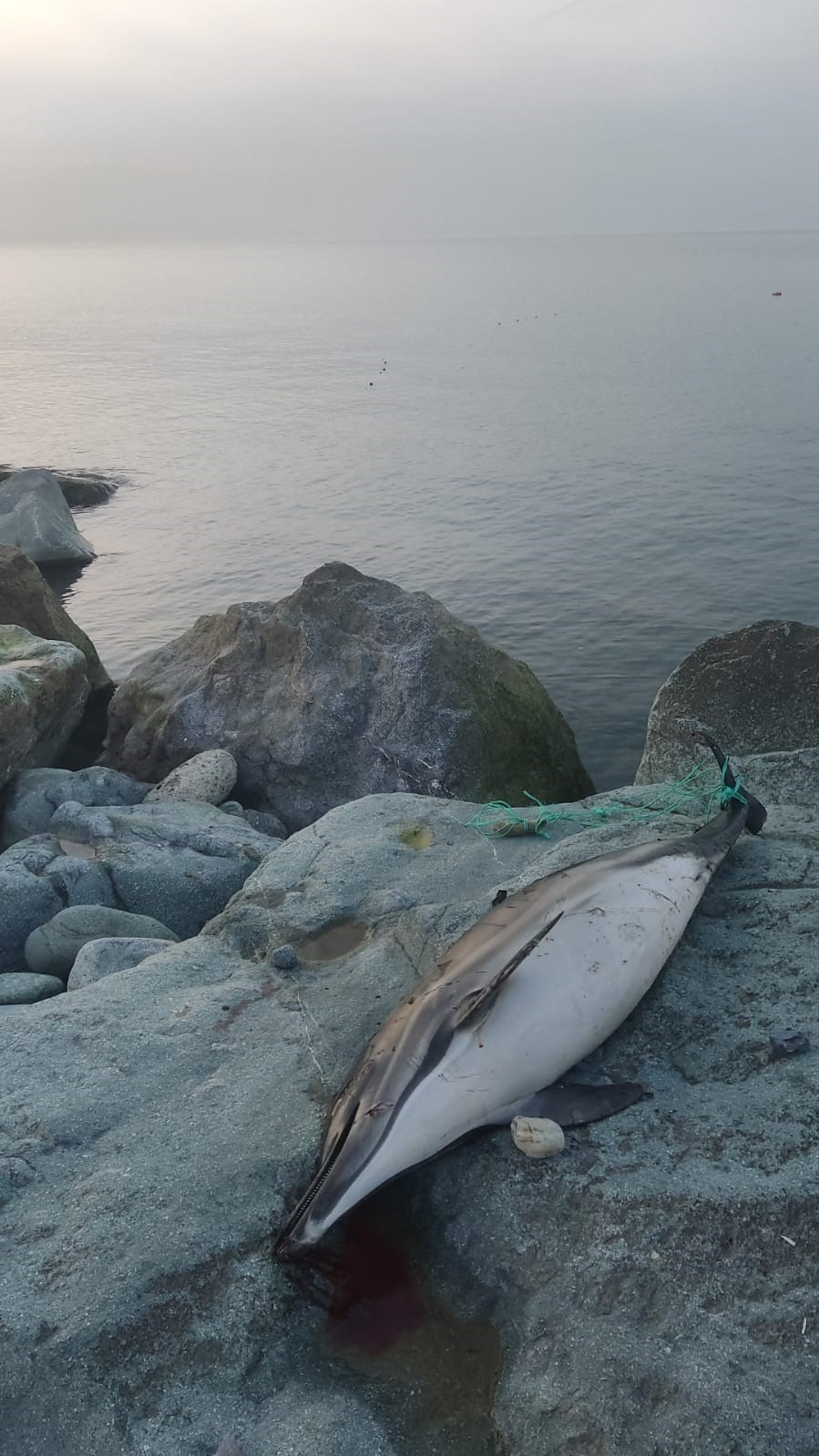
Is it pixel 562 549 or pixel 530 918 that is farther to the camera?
pixel 562 549

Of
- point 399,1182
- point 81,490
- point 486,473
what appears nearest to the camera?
point 399,1182

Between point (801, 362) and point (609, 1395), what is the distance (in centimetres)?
5508

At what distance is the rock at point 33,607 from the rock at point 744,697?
9.76 meters

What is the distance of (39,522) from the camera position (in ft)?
86.5

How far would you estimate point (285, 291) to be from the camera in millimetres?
141000

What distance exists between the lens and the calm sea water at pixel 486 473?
2139 cm

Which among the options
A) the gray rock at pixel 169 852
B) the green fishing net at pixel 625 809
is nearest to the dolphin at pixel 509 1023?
the green fishing net at pixel 625 809

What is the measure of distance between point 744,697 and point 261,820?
5580 mm

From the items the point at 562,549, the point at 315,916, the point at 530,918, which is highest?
the point at 530,918

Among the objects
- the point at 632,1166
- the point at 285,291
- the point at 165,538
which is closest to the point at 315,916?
the point at 632,1166

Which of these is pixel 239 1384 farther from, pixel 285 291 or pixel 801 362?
pixel 285 291

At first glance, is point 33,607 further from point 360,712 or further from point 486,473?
point 486,473

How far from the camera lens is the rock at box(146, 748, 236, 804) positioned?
41.0 ft

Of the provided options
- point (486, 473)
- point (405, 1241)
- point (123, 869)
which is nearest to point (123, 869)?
point (123, 869)
